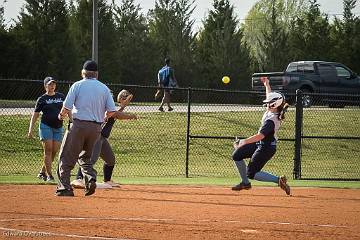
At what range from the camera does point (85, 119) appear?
11930 mm

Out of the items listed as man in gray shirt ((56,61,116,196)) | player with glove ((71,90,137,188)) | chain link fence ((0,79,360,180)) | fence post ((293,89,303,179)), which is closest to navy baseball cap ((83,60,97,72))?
man in gray shirt ((56,61,116,196))

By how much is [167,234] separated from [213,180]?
9.05 metres

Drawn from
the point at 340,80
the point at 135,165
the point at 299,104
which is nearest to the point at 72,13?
the point at 340,80

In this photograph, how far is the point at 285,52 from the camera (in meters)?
46.1

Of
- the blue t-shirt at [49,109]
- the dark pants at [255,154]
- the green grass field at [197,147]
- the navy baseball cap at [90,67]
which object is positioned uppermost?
the navy baseball cap at [90,67]

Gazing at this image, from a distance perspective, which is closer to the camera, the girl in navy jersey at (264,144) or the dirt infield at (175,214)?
the dirt infield at (175,214)

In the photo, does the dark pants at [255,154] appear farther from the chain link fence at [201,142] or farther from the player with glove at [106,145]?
the chain link fence at [201,142]

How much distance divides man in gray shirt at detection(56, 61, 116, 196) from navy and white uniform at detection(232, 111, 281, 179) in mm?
2476

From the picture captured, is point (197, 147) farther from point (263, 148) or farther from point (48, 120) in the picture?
point (263, 148)

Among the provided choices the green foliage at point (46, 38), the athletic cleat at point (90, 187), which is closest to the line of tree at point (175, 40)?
the green foliage at point (46, 38)

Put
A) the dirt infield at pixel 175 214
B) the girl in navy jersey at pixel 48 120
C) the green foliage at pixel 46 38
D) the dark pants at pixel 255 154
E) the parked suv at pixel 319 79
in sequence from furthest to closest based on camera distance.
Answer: the green foliage at pixel 46 38 → the parked suv at pixel 319 79 → the girl in navy jersey at pixel 48 120 → the dark pants at pixel 255 154 → the dirt infield at pixel 175 214

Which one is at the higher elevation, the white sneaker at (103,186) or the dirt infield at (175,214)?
the dirt infield at (175,214)

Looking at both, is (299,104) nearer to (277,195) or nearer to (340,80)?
(277,195)

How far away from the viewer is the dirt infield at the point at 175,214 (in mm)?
8945
